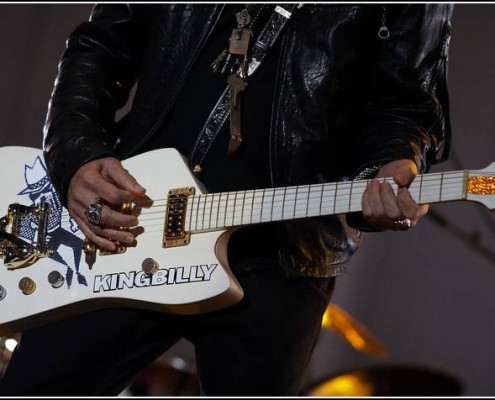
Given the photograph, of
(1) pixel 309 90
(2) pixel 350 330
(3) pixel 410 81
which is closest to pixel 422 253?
(2) pixel 350 330

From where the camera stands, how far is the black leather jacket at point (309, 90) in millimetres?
1882

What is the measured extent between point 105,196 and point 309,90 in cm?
44

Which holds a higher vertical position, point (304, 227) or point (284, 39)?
point (284, 39)

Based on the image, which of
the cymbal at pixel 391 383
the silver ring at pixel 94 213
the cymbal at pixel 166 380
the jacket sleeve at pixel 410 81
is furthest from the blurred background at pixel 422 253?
the silver ring at pixel 94 213

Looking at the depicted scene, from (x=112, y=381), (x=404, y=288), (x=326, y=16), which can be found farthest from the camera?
(x=404, y=288)

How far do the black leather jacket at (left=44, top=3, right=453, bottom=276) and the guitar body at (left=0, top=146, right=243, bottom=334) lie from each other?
9 cm

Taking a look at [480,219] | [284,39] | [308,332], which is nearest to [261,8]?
[284,39]

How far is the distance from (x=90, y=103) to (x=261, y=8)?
0.40 m

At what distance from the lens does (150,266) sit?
1817 mm

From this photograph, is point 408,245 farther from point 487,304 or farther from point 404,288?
point 487,304

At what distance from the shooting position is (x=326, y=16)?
1.93m

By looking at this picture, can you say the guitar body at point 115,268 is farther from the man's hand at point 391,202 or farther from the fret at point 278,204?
the man's hand at point 391,202

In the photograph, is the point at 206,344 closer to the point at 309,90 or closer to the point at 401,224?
the point at 401,224

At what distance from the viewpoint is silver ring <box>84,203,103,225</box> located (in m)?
1.83
